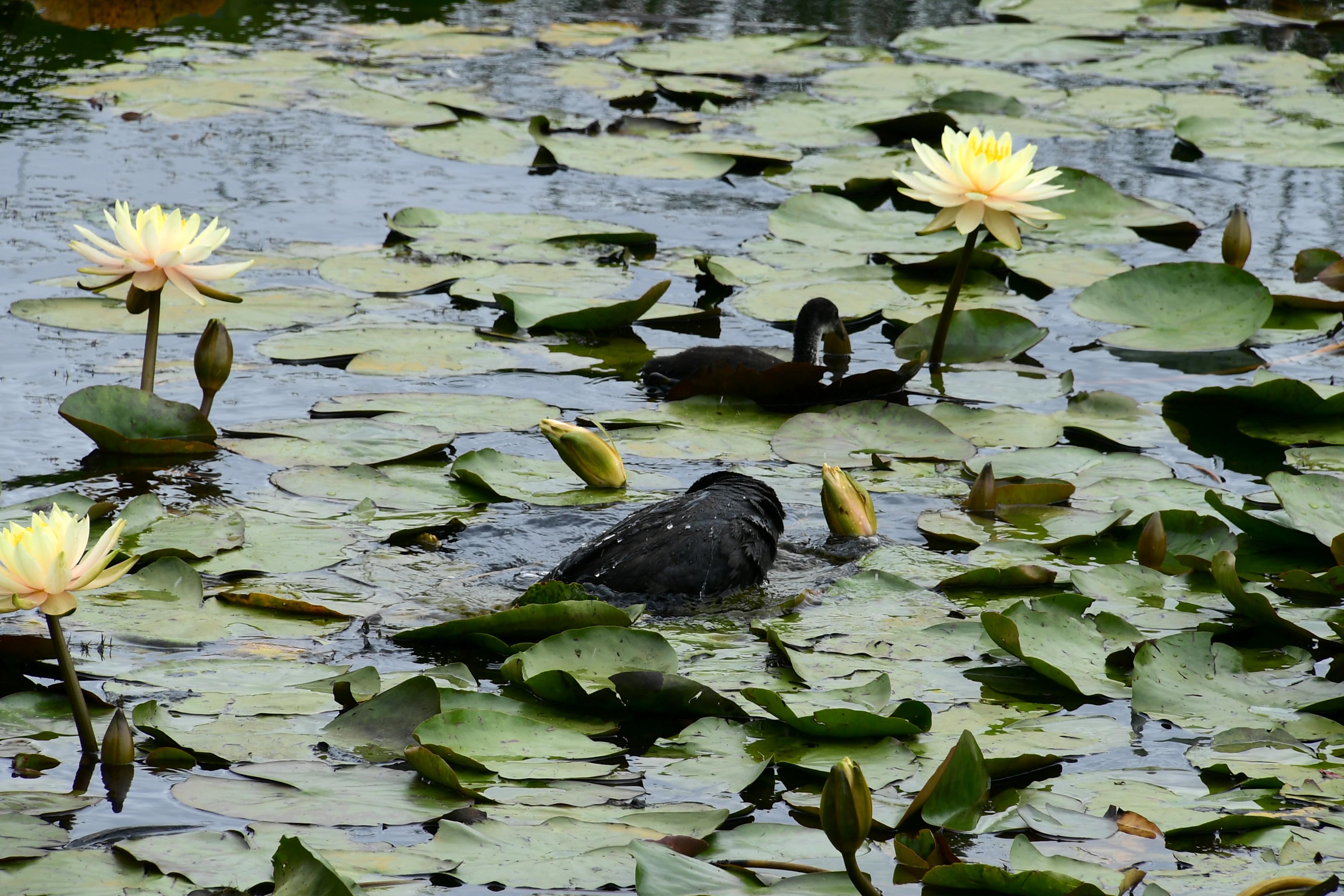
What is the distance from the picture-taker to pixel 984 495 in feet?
12.9

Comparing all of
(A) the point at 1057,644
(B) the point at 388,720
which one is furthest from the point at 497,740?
(A) the point at 1057,644

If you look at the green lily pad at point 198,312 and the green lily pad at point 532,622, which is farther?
the green lily pad at point 198,312

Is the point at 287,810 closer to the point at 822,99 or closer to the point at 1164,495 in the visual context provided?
the point at 1164,495

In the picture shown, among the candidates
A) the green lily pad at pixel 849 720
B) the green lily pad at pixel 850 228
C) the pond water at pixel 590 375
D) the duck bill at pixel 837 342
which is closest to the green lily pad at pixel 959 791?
the pond water at pixel 590 375

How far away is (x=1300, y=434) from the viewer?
4379 millimetres

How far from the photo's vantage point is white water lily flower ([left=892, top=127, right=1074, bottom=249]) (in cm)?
459

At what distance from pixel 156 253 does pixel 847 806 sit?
2787 millimetres

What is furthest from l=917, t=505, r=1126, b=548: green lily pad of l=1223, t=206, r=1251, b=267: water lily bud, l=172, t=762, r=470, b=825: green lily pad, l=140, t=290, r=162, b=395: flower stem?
l=140, t=290, r=162, b=395: flower stem

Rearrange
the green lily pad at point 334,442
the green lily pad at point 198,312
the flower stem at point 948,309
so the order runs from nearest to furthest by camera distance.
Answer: the green lily pad at point 334,442, the flower stem at point 948,309, the green lily pad at point 198,312

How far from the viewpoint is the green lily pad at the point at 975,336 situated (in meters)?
5.11

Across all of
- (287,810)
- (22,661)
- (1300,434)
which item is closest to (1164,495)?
(1300,434)

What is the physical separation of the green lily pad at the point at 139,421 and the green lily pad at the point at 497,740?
5.87 ft

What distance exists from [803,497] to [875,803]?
1.74 meters

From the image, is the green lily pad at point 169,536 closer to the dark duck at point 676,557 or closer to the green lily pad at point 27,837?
the dark duck at point 676,557
